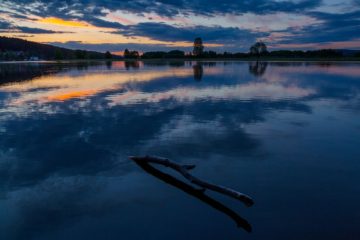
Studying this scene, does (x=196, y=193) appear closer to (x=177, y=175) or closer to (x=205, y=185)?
(x=205, y=185)

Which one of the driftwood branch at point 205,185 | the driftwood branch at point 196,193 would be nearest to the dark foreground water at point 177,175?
the driftwood branch at point 196,193

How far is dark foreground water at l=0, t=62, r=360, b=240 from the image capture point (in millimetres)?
8672

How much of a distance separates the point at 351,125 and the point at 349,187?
9674 millimetres

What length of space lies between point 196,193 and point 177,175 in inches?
61.8

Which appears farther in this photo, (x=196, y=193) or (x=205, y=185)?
(x=196, y=193)

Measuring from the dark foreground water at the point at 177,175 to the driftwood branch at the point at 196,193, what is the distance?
2.4 inches

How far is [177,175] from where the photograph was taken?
11.8m

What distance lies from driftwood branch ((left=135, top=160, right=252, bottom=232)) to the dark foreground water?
0.20 ft

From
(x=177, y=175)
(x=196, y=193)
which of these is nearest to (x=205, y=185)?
(x=196, y=193)

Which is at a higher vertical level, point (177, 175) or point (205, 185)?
point (205, 185)

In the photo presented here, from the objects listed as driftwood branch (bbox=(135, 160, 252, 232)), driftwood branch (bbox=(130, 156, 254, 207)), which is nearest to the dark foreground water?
driftwood branch (bbox=(135, 160, 252, 232))

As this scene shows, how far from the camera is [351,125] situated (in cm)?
1916

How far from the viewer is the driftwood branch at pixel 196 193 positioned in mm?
8820

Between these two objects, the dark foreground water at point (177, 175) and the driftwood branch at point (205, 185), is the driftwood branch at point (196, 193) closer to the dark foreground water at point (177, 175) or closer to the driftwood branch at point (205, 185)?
the dark foreground water at point (177, 175)
